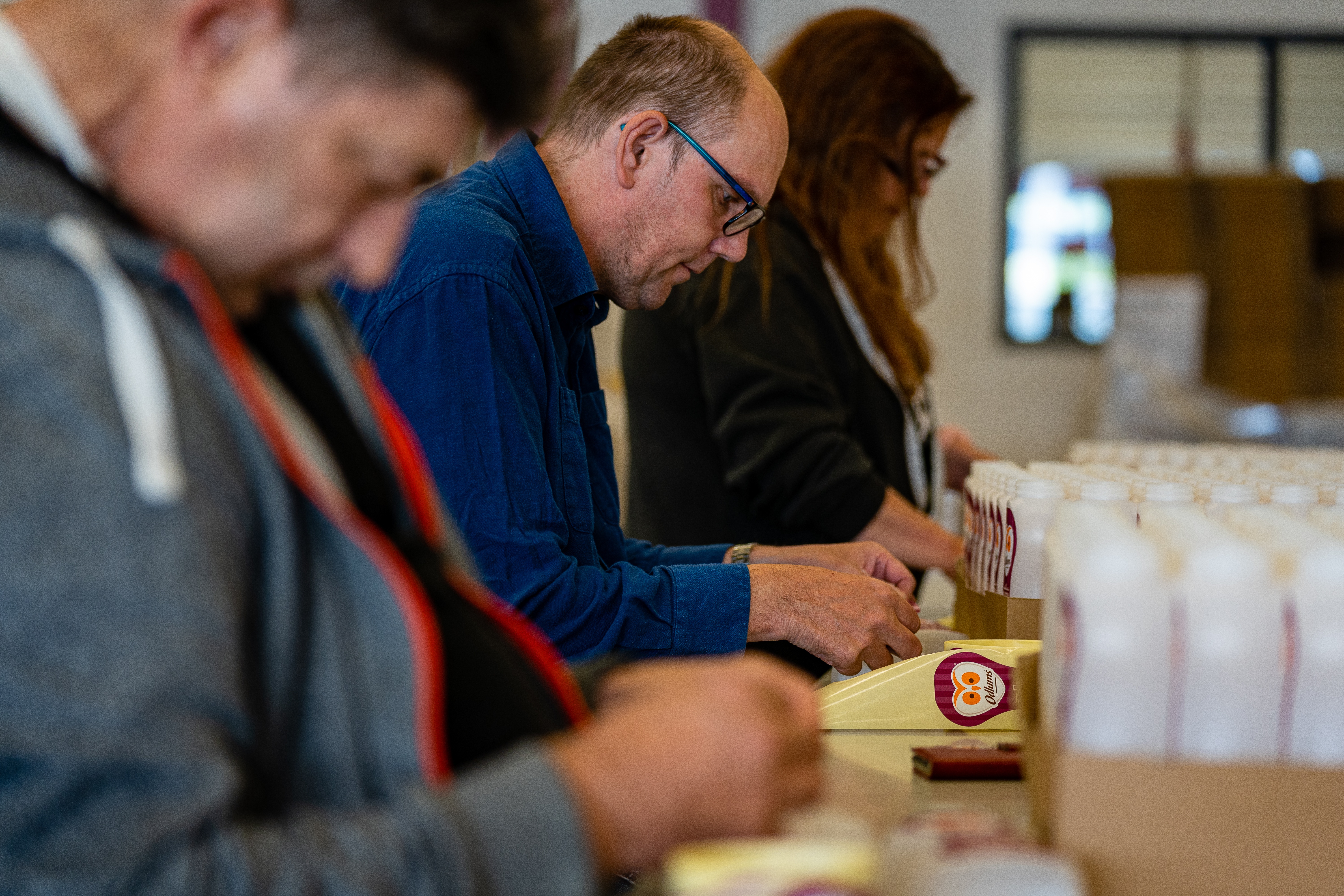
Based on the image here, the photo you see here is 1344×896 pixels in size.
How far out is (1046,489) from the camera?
4.94 feet

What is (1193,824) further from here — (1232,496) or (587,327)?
(587,327)

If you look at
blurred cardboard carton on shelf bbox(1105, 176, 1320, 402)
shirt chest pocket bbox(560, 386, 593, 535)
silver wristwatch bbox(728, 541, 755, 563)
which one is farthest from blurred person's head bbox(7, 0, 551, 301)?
blurred cardboard carton on shelf bbox(1105, 176, 1320, 402)

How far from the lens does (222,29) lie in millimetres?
711

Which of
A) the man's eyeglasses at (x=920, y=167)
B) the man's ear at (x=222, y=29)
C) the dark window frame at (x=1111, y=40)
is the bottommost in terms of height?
the man's ear at (x=222, y=29)

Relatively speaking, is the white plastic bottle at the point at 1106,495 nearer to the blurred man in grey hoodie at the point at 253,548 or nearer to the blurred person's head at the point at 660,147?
the blurred person's head at the point at 660,147

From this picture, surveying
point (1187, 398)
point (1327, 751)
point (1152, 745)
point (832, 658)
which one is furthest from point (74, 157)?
point (1187, 398)

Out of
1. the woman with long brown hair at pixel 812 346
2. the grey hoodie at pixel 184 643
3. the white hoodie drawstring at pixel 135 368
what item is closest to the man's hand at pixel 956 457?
the woman with long brown hair at pixel 812 346

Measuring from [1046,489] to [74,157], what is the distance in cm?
114

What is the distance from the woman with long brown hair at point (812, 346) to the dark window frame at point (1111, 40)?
15.4 feet

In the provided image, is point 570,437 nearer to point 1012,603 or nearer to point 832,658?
point 832,658

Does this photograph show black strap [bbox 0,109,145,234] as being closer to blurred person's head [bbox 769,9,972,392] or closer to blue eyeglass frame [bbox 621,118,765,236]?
blue eyeglass frame [bbox 621,118,765,236]

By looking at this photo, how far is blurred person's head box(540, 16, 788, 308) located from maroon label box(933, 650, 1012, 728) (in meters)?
0.66

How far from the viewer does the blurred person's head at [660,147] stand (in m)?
1.61

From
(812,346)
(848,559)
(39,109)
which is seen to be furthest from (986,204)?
(39,109)
